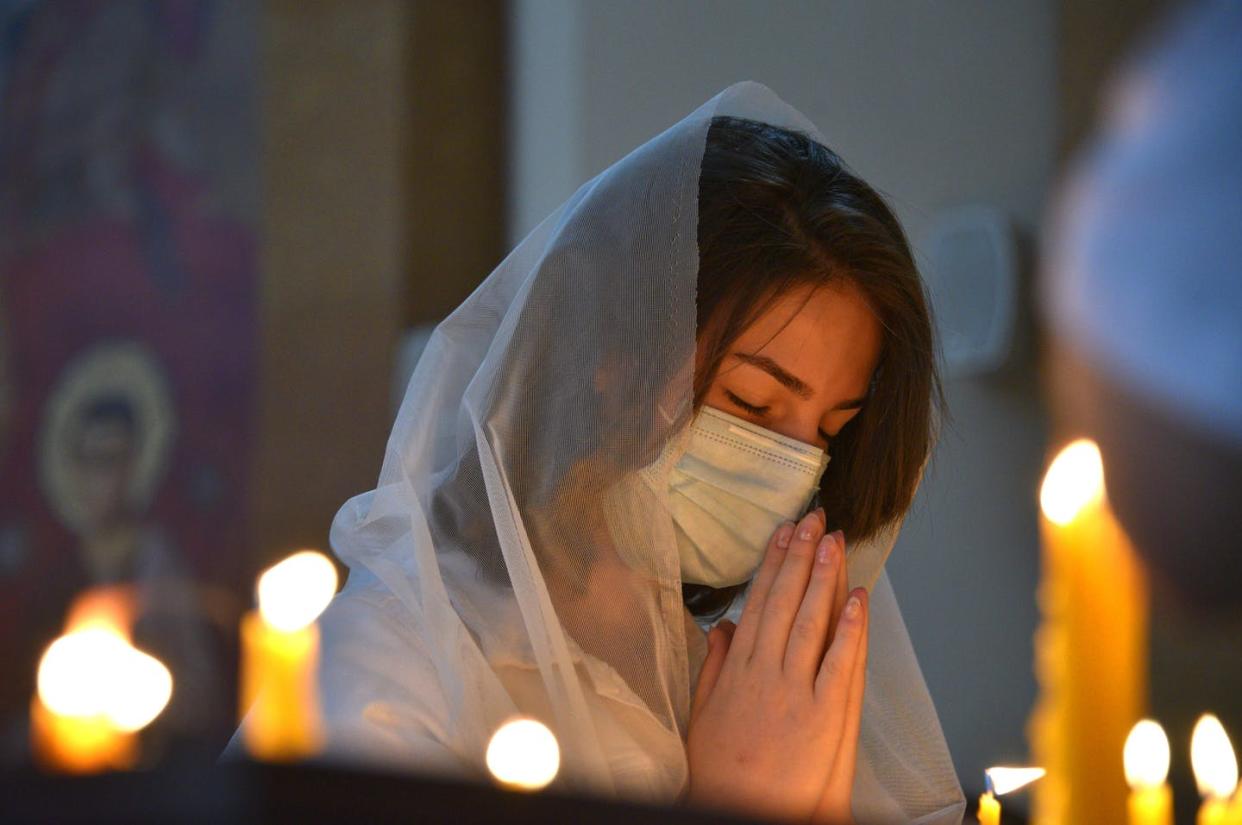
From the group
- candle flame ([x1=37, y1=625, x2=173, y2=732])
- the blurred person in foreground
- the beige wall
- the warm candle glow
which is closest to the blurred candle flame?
candle flame ([x1=37, y1=625, x2=173, y2=732])

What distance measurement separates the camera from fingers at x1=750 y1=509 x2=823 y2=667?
140cm

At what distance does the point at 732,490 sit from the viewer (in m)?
1.58

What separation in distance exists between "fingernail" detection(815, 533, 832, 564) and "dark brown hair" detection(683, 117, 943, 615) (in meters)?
0.22

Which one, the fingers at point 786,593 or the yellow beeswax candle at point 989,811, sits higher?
the fingers at point 786,593

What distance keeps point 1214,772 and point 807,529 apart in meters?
0.84

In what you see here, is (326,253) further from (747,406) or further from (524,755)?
(524,755)

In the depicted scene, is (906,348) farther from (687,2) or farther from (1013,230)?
(687,2)

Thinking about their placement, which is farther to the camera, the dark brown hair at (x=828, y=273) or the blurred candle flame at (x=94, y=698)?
the dark brown hair at (x=828, y=273)

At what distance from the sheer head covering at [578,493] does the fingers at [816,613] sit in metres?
0.14

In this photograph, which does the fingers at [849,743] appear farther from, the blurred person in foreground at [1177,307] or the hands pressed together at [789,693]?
the blurred person in foreground at [1177,307]

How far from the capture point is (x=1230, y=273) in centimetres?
229

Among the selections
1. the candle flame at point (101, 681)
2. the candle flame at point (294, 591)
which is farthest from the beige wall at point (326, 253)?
the candle flame at point (101, 681)

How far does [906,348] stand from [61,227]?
445 centimetres

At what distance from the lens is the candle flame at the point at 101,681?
67 centimetres
